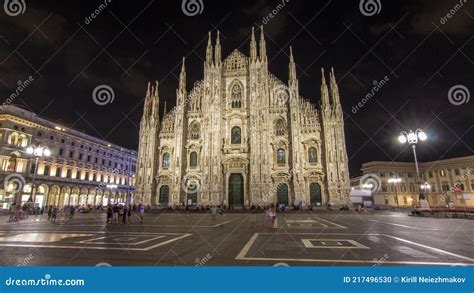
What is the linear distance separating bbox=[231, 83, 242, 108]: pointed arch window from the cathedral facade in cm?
16

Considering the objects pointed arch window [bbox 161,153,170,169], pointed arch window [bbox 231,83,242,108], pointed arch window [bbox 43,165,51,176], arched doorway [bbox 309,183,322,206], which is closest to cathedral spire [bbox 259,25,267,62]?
pointed arch window [bbox 231,83,242,108]

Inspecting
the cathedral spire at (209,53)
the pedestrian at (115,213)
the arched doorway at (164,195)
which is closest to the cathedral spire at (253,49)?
the cathedral spire at (209,53)

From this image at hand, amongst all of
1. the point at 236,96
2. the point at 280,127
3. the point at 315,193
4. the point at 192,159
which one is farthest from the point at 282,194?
the point at 236,96

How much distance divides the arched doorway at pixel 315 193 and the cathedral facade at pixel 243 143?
0.44ft

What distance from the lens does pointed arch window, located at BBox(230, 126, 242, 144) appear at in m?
37.6

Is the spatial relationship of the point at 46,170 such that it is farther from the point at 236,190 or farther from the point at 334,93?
the point at 334,93

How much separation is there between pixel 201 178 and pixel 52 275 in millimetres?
31572

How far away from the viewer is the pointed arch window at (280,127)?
36.5 metres

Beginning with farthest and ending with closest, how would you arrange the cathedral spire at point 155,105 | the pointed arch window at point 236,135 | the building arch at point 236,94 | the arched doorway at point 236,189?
the cathedral spire at point 155,105 → the building arch at point 236,94 → the pointed arch window at point 236,135 → the arched doorway at point 236,189

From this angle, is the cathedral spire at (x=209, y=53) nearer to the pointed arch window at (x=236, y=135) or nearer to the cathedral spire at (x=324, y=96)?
the pointed arch window at (x=236, y=135)

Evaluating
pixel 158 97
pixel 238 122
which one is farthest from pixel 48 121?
pixel 238 122

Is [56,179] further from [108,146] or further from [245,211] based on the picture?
[245,211]

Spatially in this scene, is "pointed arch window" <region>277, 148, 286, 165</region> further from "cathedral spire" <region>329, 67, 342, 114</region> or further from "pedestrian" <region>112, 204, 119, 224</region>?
"pedestrian" <region>112, 204, 119, 224</region>

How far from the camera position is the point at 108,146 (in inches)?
2147
